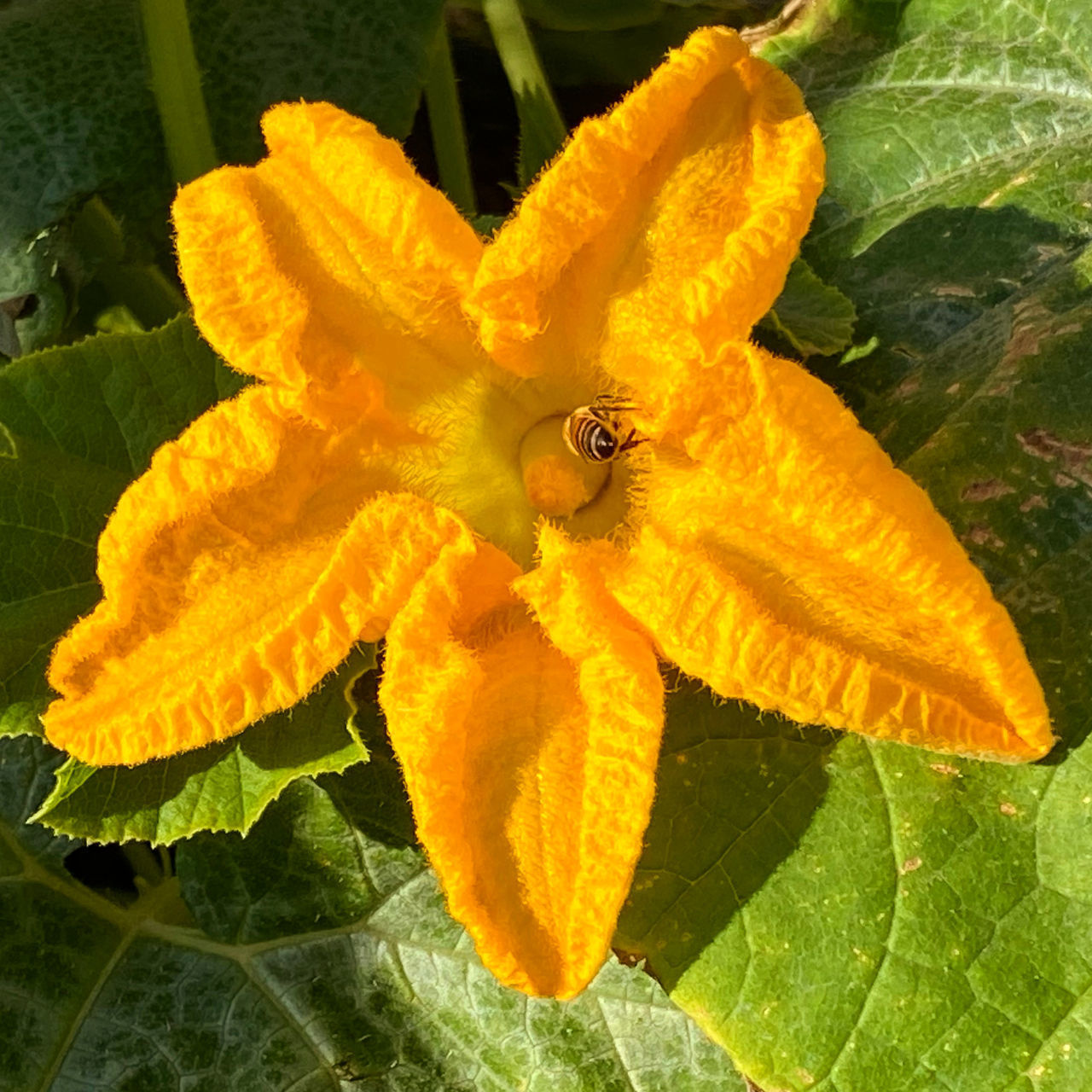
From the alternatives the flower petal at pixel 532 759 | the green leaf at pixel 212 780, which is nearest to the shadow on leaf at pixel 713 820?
the flower petal at pixel 532 759

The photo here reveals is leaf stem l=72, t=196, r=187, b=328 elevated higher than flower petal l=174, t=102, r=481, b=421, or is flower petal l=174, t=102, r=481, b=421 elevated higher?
flower petal l=174, t=102, r=481, b=421

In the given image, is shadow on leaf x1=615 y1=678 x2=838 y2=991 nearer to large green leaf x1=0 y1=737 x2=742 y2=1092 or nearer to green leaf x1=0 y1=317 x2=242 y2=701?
large green leaf x1=0 y1=737 x2=742 y2=1092

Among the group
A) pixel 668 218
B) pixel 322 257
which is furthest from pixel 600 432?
pixel 322 257

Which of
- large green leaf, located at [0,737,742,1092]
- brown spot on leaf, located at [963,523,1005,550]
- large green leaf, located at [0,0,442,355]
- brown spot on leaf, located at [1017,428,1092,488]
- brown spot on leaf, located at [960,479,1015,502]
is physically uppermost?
large green leaf, located at [0,0,442,355]

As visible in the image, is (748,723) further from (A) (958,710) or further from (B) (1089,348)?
(B) (1089,348)

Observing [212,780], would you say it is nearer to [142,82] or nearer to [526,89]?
[142,82]

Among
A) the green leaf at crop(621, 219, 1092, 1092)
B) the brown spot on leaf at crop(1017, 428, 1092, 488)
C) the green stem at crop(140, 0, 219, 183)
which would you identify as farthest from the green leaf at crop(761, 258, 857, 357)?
the green stem at crop(140, 0, 219, 183)

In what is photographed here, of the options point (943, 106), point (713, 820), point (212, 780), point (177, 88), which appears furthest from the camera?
point (943, 106)
